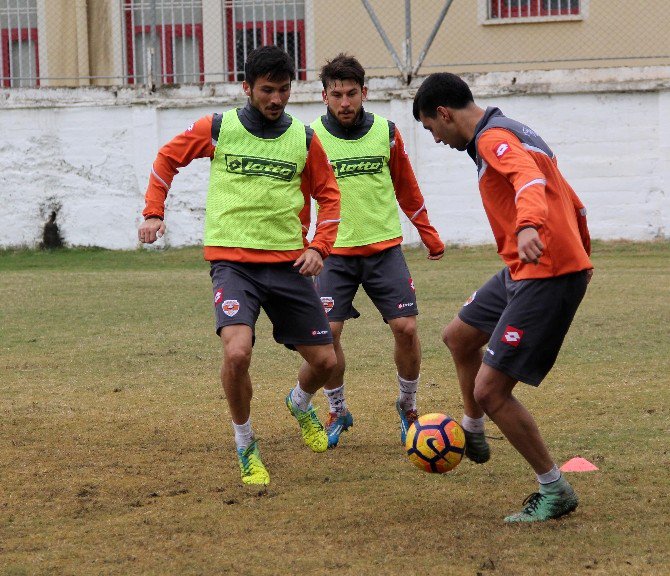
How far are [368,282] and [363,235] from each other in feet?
0.94

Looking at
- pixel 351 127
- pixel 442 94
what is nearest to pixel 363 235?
pixel 351 127

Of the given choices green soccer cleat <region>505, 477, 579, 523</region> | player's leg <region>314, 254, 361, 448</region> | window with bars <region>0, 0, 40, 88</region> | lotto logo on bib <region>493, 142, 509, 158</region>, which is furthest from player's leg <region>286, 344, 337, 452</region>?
window with bars <region>0, 0, 40, 88</region>

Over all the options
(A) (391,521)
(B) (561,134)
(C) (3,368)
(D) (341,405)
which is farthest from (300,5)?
(A) (391,521)

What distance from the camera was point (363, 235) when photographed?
23.0ft

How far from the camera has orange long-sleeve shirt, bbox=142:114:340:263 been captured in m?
5.98

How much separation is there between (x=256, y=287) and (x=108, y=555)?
186 cm

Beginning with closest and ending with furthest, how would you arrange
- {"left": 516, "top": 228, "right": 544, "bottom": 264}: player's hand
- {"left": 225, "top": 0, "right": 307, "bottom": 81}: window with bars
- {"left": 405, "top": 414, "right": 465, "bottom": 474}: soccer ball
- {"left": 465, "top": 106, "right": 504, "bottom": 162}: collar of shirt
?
{"left": 516, "top": 228, "right": 544, "bottom": 264}: player's hand → {"left": 465, "top": 106, "right": 504, "bottom": 162}: collar of shirt → {"left": 405, "top": 414, "right": 465, "bottom": 474}: soccer ball → {"left": 225, "top": 0, "right": 307, "bottom": 81}: window with bars

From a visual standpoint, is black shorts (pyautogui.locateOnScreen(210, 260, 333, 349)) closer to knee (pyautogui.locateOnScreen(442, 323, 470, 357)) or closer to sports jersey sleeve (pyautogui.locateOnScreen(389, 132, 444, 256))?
knee (pyautogui.locateOnScreen(442, 323, 470, 357))

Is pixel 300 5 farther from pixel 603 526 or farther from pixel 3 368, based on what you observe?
pixel 603 526

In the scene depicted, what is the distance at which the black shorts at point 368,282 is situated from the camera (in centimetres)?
691

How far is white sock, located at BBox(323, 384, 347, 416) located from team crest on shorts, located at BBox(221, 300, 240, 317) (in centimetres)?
121

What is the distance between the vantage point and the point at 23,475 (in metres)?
5.80

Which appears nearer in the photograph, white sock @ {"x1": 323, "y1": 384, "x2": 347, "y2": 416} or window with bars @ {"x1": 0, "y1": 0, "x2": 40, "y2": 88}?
white sock @ {"x1": 323, "y1": 384, "x2": 347, "y2": 416}

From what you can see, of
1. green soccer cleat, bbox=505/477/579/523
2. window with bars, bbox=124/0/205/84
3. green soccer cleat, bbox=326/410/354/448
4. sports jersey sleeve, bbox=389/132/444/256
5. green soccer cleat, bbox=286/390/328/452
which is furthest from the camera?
window with bars, bbox=124/0/205/84
